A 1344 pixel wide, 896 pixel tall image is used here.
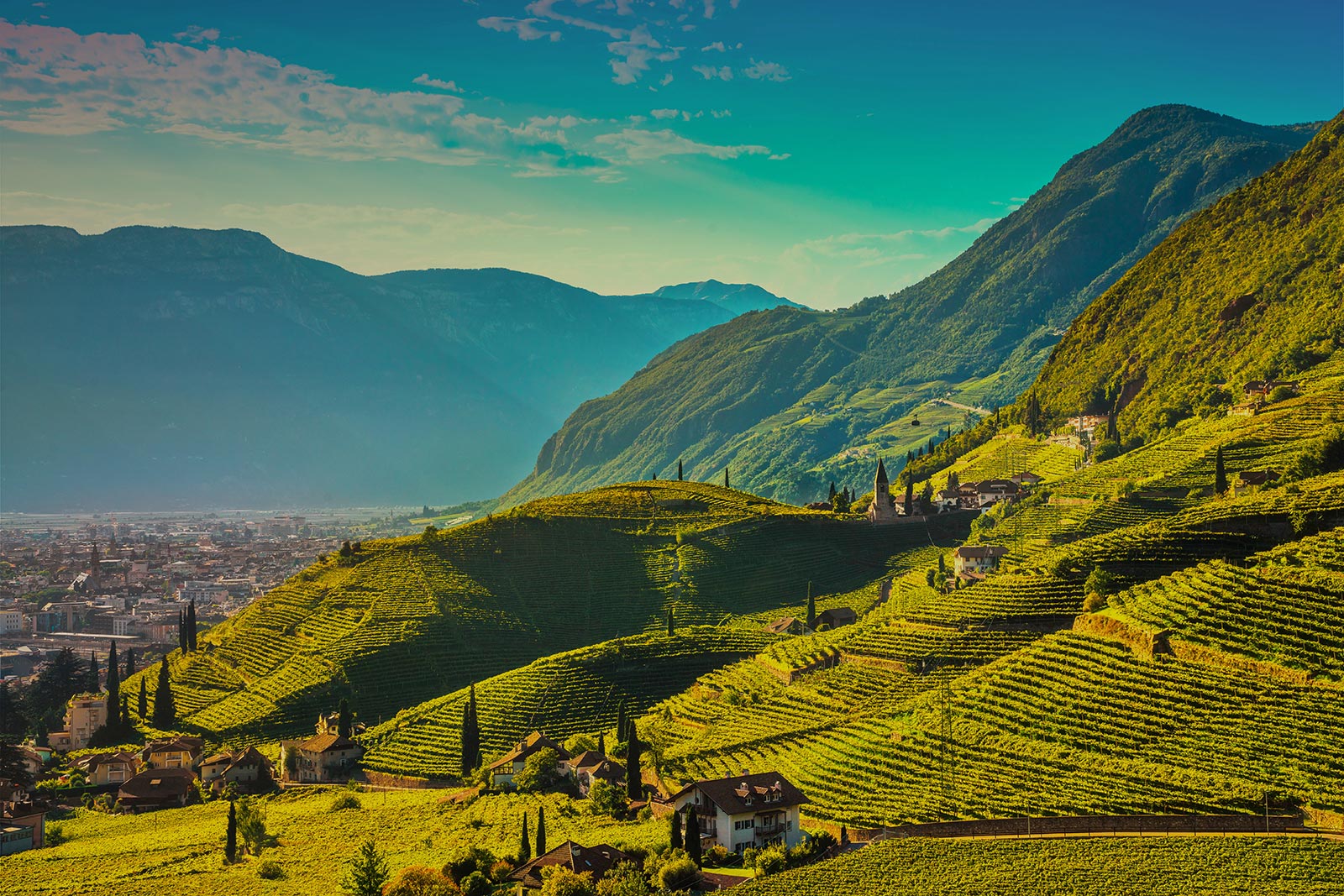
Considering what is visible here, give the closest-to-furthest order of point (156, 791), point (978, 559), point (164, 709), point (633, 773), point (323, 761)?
point (633, 773), point (156, 791), point (323, 761), point (978, 559), point (164, 709)

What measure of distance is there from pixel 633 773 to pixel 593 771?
3.57 meters

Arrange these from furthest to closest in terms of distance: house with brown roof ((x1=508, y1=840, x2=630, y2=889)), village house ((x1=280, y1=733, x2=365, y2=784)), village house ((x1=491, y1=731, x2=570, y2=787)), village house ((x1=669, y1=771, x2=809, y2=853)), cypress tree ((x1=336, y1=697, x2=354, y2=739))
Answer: cypress tree ((x1=336, y1=697, x2=354, y2=739)) < village house ((x1=280, y1=733, x2=365, y2=784)) < village house ((x1=491, y1=731, x2=570, y2=787)) < village house ((x1=669, y1=771, x2=809, y2=853)) < house with brown roof ((x1=508, y1=840, x2=630, y2=889))

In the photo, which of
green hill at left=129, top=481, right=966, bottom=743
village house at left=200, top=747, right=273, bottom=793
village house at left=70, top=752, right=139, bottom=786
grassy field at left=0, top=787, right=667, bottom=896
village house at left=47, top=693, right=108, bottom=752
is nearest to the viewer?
grassy field at left=0, top=787, right=667, bottom=896

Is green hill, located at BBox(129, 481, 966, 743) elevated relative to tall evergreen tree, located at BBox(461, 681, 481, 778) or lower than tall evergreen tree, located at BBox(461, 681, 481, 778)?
elevated

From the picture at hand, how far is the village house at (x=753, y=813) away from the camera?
46.8 meters

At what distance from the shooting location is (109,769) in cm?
7912

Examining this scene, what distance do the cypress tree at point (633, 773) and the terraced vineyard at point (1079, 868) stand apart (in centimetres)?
1814

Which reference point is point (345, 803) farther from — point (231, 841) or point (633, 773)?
Result: point (633, 773)

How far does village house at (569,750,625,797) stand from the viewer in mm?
61938

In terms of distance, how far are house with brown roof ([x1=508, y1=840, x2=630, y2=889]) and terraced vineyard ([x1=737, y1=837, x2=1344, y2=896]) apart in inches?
253

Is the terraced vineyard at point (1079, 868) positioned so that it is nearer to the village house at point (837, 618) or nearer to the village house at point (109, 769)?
the village house at point (837, 618)

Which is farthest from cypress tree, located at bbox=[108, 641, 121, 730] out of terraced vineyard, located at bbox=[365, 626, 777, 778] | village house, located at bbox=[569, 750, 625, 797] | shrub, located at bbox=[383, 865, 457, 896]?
shrub, located at bbox=[383, 865, 457, 896]

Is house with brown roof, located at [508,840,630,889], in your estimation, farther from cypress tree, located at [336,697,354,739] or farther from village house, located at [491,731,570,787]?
cypress tree, located at [336,697,354,739]

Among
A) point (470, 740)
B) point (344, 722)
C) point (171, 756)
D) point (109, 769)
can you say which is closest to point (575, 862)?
point (470, 740)
